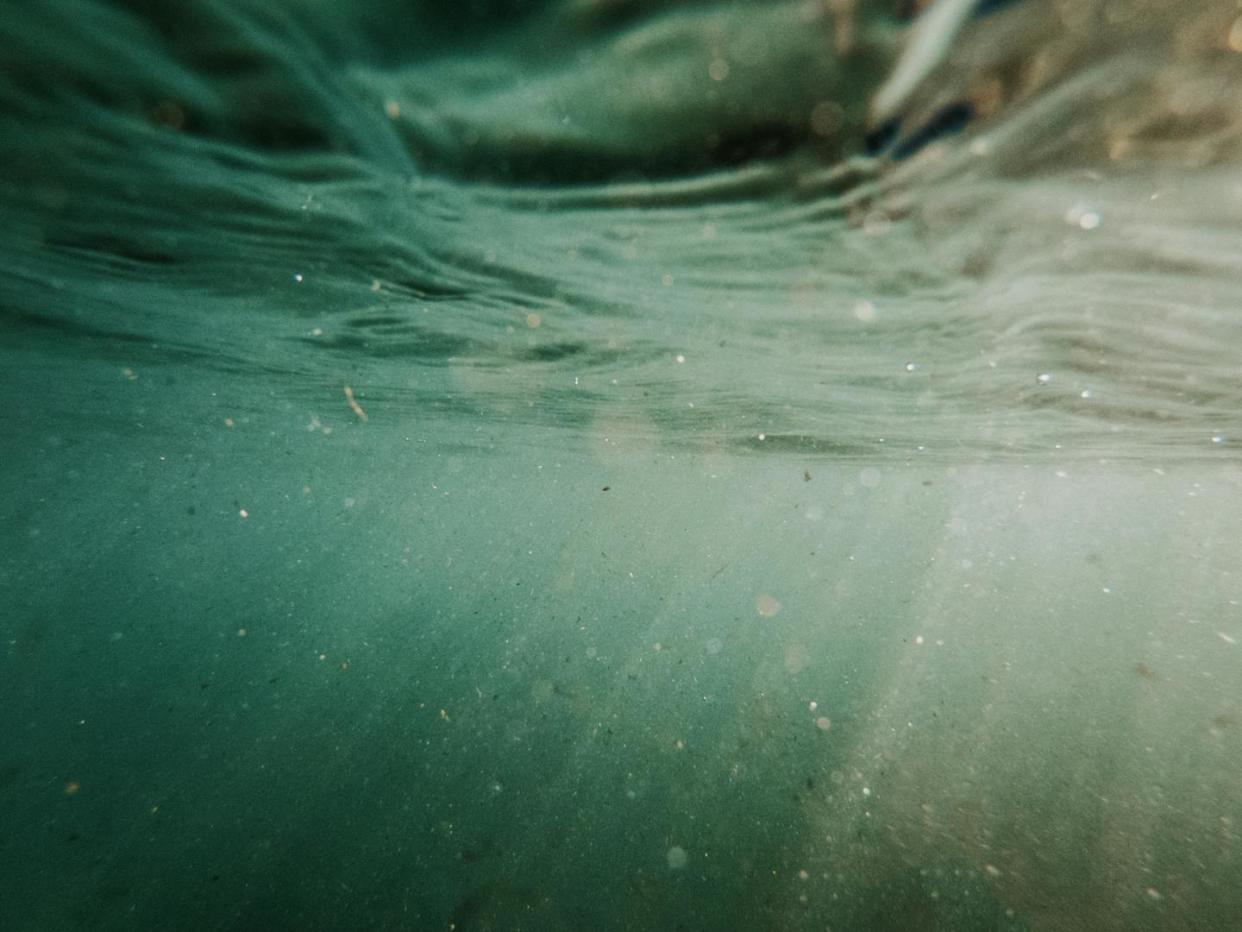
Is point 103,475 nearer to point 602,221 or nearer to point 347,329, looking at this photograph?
point 347,329

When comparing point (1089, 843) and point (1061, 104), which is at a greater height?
point (1061, 104)

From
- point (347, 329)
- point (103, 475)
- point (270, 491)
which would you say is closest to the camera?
point (347, 329)

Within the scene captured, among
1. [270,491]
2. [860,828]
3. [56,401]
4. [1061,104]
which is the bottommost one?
[270,491]

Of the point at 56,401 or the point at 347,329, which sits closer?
the point at 347,329


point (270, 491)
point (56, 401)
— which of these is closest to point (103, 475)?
point (270, 491)

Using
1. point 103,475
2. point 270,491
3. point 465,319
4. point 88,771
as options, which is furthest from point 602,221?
point 270,491

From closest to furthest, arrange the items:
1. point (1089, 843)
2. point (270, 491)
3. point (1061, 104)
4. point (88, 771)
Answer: point (1061, 104) < point (1089, 843) < point (88, 771) < point (270, 491)

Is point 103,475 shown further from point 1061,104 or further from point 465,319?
point 1061,104
